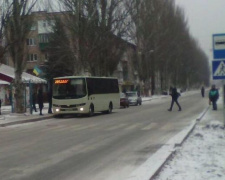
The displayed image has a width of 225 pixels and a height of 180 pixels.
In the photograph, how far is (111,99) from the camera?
32.2m

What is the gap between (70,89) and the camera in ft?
88.9

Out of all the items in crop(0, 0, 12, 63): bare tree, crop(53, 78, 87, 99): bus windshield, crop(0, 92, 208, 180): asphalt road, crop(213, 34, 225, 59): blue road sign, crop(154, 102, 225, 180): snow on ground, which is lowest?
crop(0, 92, 208, 180): asphalt road

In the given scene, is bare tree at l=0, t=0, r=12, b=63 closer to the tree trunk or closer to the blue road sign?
the tree trunk

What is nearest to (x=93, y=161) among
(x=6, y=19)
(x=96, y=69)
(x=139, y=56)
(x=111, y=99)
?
(x=6, y=19)

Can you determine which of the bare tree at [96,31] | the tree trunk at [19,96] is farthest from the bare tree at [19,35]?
the bare tree at [96,31]

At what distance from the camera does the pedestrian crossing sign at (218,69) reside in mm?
15344

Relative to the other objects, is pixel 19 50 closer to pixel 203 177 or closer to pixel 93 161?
pixel 93 161

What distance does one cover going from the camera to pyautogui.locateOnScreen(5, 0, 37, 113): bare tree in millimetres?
27734

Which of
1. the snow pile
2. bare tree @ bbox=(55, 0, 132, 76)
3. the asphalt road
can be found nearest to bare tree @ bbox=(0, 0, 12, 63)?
bare tree @ bbox=(55, 0, 132, 76)

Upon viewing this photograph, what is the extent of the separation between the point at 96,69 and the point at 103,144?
30527 millimetres

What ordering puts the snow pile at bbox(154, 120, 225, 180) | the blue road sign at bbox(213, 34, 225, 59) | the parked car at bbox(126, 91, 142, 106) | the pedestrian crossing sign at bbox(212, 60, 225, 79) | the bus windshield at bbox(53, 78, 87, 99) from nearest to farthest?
the snow pile at bbox(154, 120, 225, 180) → the blue road sign at bbox(213, 34, 225, 59) → the pedestrian crossing sign at bbox(212, 60, 225, 79) → the bus windshield at bbox(53, 78, 87, 99) → the parked car at bbox(126, 91, 142, 106)

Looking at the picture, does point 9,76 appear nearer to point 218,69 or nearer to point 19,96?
point 19,96

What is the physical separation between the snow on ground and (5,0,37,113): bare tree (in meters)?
17.2

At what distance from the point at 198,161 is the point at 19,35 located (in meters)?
21.3
